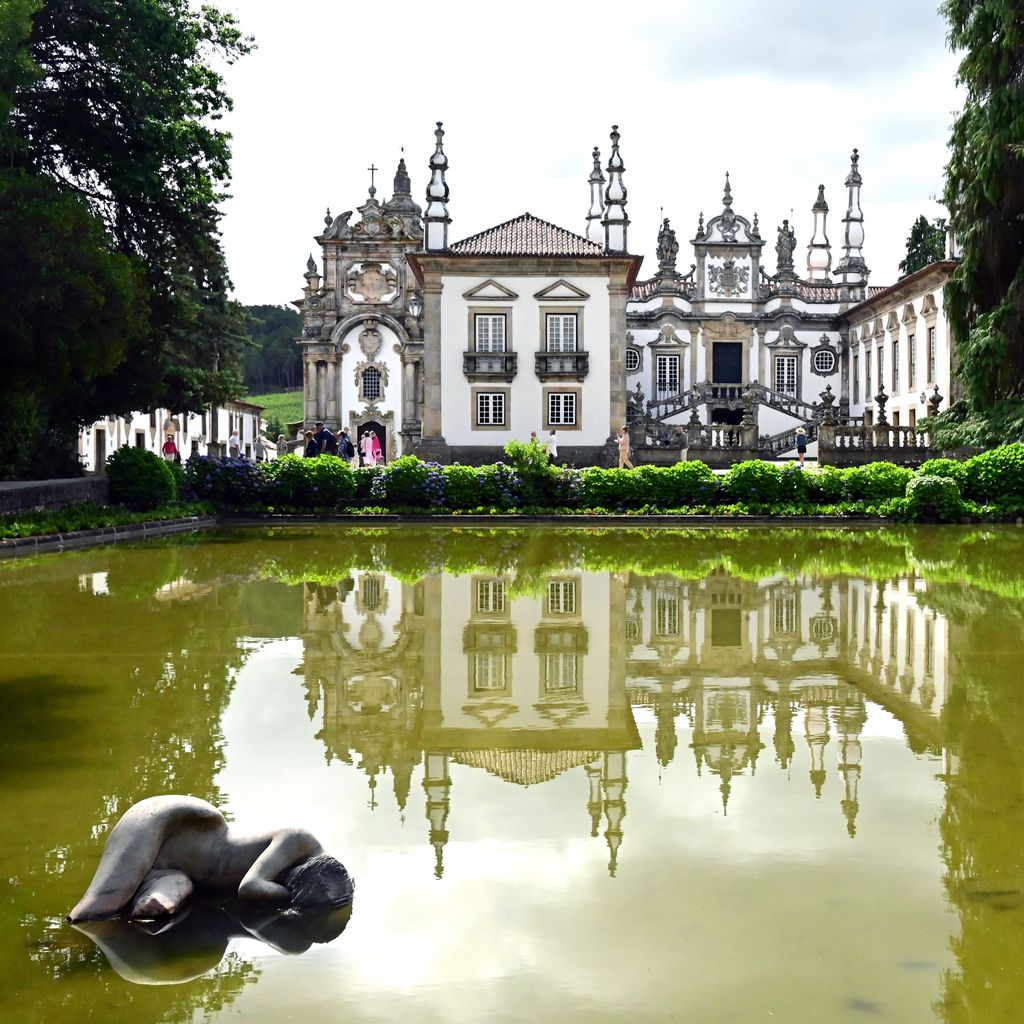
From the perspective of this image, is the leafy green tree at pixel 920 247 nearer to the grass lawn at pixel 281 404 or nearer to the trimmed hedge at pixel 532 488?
the trimmed hedge at pixel 532 488

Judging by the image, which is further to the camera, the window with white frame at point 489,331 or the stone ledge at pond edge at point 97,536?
the window with white frame at point 489,331

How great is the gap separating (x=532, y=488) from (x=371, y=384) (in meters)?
29.5

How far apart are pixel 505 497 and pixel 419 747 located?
60.3ft

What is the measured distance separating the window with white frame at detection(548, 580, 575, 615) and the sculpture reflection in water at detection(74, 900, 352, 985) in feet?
20.4

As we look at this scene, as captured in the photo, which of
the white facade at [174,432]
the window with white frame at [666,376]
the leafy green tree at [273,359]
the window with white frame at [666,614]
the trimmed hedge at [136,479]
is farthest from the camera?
the leafy green tree at [273,359]

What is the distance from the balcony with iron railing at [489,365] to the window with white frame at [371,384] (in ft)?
56.2

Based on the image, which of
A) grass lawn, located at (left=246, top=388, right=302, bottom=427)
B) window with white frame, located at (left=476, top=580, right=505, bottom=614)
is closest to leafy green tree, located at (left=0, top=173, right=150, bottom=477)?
window with white frame, located at (left=476, top=580, right=505, bottom=614)

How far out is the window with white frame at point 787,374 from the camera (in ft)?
160

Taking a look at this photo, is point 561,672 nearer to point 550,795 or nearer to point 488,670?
point 488,670

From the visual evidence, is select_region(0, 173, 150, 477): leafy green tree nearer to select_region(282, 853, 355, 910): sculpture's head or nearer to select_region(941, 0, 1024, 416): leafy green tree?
select_region(282, 853, 355, 910): sculpture's head

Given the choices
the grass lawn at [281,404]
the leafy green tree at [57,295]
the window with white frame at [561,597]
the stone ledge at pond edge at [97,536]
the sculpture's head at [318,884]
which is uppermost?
the grass lawn at [281,404]

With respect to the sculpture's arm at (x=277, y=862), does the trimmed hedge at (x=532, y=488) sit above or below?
above

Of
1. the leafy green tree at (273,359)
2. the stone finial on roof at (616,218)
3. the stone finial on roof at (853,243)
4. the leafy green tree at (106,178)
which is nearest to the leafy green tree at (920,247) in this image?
the stone finial on roof at (853,243)

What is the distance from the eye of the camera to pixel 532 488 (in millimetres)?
23781
